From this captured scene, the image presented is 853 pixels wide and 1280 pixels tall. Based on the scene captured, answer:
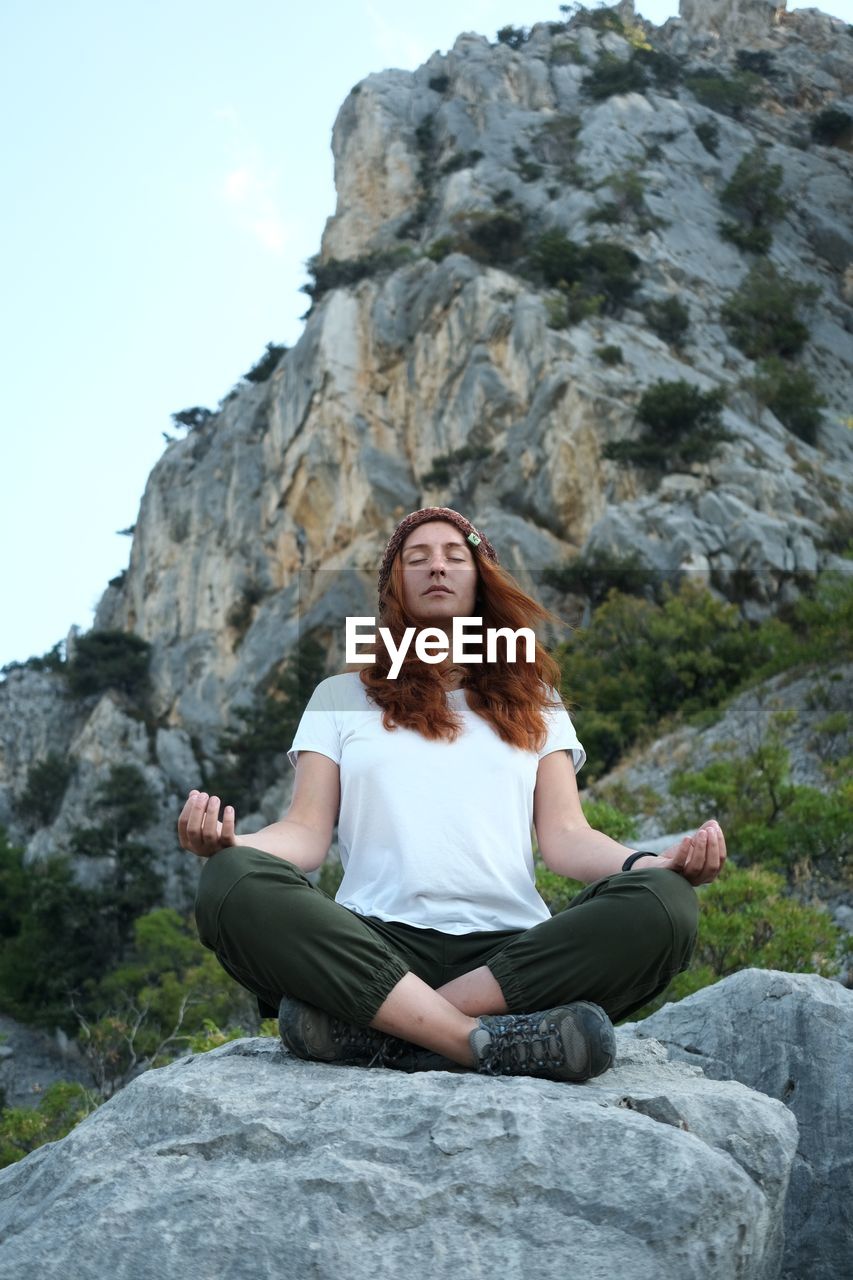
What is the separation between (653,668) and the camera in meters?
16.0

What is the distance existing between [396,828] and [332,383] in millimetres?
28482

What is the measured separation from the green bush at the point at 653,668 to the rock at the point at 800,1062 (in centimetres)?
1126

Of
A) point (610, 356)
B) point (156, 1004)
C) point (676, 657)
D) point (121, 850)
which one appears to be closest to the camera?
point (676, 657)

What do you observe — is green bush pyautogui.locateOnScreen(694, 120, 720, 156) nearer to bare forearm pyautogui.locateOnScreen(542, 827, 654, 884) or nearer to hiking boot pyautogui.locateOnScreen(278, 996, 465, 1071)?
bare forearm pyautogui.locateOnScreen(542, 827, 654, 884)

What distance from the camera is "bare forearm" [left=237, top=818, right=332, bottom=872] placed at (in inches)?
113

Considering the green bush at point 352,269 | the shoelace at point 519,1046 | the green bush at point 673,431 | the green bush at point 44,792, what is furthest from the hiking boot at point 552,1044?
the green bush at point 352,269

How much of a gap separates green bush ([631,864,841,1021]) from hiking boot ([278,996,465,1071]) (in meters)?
3.51

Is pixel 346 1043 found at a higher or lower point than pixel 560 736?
lower

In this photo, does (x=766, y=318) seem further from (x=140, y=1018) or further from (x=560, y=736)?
(x=560, y=736)

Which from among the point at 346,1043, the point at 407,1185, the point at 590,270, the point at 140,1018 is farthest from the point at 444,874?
the point at 590,270

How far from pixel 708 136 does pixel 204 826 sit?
3857 cm

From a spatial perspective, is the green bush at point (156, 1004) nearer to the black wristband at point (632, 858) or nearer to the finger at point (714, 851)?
the black wristband at point (632, 858)

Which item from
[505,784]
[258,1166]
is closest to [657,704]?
[505,784]

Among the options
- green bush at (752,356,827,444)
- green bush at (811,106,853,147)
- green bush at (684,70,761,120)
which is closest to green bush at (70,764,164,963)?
→ green bush at (752,356,827,444)
